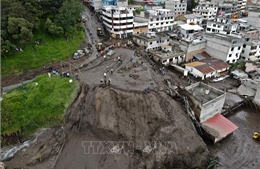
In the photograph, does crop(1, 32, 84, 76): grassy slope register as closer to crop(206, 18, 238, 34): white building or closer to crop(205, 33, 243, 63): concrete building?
crop(205, 33, 243, 63): concrete building

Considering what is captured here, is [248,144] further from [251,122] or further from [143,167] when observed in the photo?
[143,167]

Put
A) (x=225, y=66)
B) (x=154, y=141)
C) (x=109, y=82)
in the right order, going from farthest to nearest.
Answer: (x=225, y=66)
(x=109, y=82)
(x=154, y=141)

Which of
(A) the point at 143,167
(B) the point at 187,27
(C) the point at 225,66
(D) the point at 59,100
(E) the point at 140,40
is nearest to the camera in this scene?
(A) the point at 143,167

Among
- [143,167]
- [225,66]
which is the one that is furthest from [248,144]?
[225,66]

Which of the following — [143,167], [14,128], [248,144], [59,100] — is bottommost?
[248,144]

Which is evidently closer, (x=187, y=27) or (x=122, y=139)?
(x=122, y=139)

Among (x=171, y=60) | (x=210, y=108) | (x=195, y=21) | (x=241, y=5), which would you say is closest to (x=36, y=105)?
(x=210, y=108)
